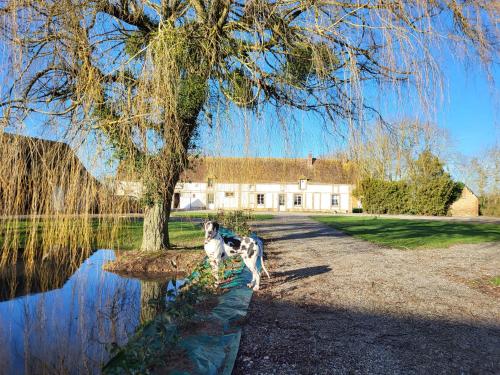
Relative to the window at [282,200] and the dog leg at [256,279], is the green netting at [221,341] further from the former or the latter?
the window at [282,200]

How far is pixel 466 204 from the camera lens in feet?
107

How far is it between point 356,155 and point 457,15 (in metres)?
1.42

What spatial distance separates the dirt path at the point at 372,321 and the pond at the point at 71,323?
1174 millimetres

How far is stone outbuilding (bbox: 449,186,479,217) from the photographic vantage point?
3225cm

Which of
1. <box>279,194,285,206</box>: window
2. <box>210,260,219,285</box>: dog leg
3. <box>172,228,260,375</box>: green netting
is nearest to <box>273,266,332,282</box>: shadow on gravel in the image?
<box>210,260,219,285</box>: dog leg

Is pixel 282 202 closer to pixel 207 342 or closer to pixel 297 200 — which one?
pixel 297 200

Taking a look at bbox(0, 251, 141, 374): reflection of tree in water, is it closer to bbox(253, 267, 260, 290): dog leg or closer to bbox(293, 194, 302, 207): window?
bbox(253, 267, 260, 290): dog leg

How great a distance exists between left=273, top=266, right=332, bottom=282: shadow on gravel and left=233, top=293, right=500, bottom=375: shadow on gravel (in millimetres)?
1953

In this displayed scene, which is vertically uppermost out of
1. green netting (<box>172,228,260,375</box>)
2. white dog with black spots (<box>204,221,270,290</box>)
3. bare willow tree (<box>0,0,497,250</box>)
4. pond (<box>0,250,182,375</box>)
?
bare willow tree (<box>0,0,497,250</box>)

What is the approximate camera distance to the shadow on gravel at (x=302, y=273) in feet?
20.9

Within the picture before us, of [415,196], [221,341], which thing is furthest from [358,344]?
[415,196]

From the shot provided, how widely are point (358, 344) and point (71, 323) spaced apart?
300 centimetres

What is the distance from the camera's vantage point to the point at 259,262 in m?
5.48

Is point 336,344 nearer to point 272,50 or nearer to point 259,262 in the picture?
point 259,262
